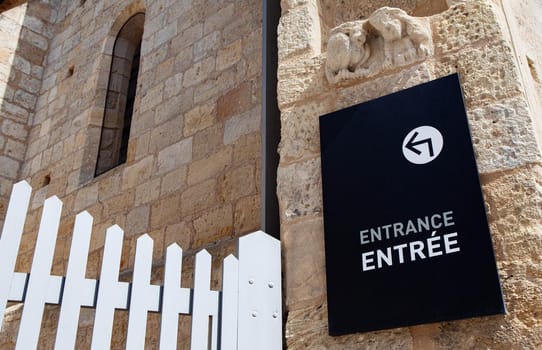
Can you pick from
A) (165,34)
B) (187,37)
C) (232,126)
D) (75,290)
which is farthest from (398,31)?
(165,34)

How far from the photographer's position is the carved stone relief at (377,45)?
7.43 feet

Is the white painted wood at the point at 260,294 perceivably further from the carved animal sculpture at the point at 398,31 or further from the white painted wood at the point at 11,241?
the carved animal sculpture at the point at 398,31

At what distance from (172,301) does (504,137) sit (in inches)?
48.0

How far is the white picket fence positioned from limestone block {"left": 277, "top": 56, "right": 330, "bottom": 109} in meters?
0.64

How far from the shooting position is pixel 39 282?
1590 mm

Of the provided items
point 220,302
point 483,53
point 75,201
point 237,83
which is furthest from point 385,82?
point 75,201

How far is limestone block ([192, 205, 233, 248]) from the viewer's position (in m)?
3.76

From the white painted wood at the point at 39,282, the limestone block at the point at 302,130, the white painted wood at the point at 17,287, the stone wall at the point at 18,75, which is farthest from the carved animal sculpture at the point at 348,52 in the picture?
the stone wall at the point at 18,75

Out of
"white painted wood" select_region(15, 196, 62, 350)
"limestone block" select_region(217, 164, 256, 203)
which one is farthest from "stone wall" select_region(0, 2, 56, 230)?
"white painted wood" select_region(15, 196, 62, 350)

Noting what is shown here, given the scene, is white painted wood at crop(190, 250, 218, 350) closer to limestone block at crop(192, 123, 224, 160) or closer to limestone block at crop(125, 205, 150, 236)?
limestone block at crop(192, 123, 224, 160)

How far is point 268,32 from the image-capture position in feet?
9.73

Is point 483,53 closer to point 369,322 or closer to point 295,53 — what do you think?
point 295,53

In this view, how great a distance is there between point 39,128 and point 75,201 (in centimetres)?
170

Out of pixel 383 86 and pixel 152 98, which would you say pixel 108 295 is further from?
pixel 152 98
